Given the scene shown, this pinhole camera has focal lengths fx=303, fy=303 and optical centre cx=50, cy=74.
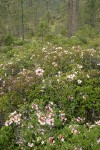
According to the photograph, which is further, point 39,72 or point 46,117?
point 39,72

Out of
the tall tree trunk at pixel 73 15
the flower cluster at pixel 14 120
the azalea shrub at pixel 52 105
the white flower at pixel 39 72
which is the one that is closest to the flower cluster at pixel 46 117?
the azalea shrub at pixel 52 105

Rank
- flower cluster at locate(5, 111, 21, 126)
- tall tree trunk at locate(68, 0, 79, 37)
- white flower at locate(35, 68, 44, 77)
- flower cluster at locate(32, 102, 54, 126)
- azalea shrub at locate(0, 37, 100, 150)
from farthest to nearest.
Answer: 1. tall tree trunk at locate(68, 0, 79, 37)
2. white flower at locate(35, 68, 44, 77)
3. flower cluster at locate(5, 111, 21, 126)
4. flower cluster at locate(32, 102, 54, 126)
5. azalea shrub at locate(0, 37, 100, 150)

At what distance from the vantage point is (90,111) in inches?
248

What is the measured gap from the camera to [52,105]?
20.3ft

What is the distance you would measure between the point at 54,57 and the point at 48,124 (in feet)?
9.96

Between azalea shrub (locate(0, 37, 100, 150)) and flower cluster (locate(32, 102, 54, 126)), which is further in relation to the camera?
flower cluster (locate(32, 102, 54, 126))

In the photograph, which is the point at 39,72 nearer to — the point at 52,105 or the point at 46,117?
the point at 52,105

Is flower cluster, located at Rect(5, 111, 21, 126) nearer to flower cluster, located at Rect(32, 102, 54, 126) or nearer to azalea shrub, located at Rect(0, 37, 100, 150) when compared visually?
azalea shrub, located at Rect(0, 37, 100, 150)

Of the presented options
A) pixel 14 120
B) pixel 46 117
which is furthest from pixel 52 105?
pixel 14 120

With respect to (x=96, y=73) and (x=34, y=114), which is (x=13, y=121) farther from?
(x=96, y=73)

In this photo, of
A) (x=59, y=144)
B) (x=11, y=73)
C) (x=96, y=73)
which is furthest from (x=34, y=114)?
(x=11, y=73)

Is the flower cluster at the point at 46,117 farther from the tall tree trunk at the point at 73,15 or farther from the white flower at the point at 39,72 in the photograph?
the tall tree trunk at the point at 73,15

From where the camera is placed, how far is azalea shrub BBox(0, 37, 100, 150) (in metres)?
5.29

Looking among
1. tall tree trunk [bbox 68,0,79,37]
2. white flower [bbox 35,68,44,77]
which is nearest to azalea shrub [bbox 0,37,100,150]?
white flower [bbox 35,68,44,77]
